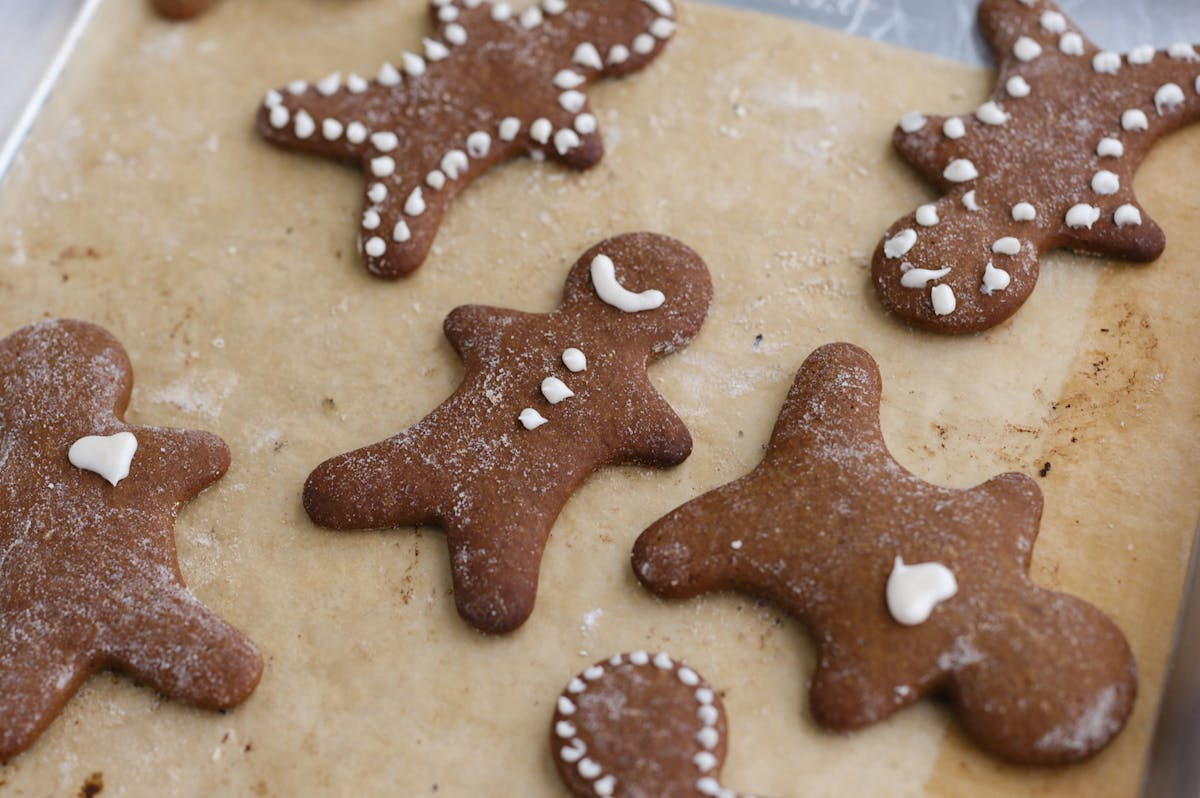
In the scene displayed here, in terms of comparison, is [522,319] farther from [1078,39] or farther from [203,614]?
[1078,39]

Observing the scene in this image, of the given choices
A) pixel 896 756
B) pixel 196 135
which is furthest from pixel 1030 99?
pixel 196 135

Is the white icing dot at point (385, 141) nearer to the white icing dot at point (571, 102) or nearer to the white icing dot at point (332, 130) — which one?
the white icing dot at point (332, 130)

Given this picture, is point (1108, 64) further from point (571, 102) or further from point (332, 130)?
point (332, 130)

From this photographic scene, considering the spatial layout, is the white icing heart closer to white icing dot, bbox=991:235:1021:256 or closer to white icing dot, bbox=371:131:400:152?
white icing dot, bbox=371:131:400:152


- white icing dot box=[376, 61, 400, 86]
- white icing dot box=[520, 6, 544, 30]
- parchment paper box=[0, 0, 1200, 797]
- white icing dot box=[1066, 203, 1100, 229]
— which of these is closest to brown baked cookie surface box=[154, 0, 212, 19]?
parchment paper box=[0, 0, 1200, 797]

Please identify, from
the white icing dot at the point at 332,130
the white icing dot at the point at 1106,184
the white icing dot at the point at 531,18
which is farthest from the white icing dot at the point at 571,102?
the white icing dot at the point at 1106,184
